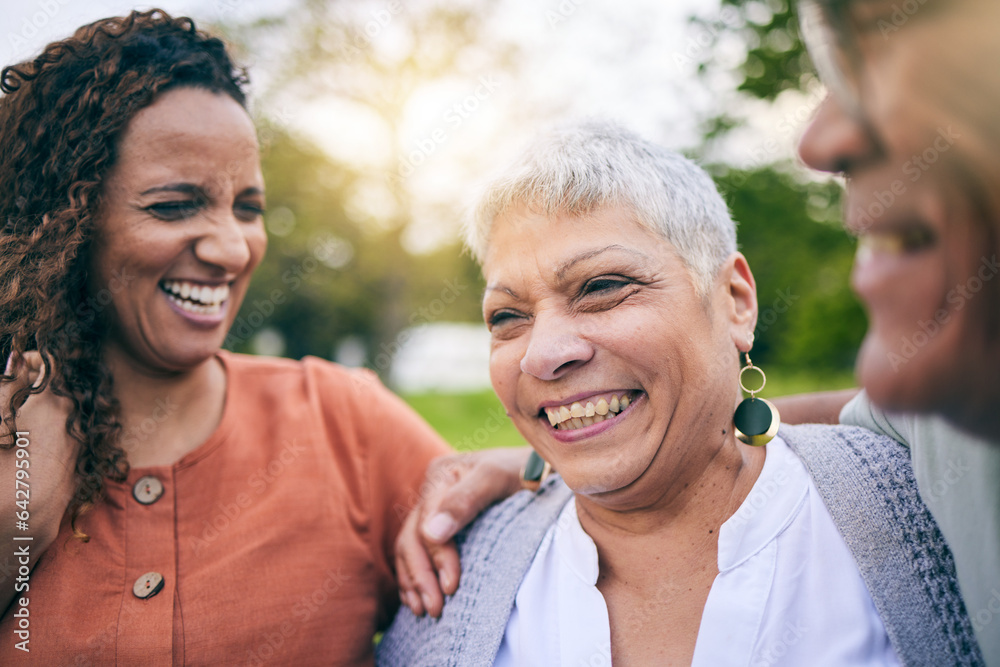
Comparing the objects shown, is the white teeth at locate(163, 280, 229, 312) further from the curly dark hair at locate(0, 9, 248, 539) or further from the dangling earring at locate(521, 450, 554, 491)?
the dangling earring at locate(521, 450, 554, 491)

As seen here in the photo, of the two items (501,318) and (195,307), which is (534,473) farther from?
(195,307)

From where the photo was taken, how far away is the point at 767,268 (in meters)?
13.2

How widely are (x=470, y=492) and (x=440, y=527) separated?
170mm

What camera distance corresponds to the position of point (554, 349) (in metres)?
1.81

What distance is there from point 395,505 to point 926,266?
206cm

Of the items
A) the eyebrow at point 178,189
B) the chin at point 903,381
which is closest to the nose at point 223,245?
the eyebrow at point 178,189

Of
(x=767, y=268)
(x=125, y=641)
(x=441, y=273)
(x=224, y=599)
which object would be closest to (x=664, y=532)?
(x=224, y=599)

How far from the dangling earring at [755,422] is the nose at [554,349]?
0.52m

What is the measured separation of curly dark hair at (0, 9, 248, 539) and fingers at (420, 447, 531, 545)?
3.31 ft

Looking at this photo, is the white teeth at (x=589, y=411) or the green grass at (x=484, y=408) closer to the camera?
the white teeth at (x=589, y=411)

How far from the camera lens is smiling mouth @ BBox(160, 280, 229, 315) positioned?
7.38 feet

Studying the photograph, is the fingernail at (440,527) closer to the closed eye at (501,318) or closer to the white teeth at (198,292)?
the closed eye at (501,318)

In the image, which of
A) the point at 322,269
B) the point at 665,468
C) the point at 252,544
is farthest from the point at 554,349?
the point at 322,269

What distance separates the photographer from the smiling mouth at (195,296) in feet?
7.38
